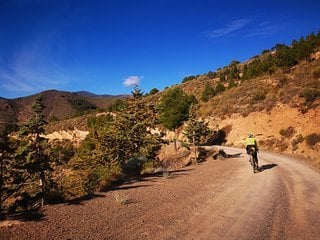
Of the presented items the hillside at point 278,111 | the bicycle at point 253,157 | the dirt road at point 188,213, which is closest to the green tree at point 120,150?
the dirt road at point 188,213

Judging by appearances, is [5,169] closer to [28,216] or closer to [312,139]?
[28,216]

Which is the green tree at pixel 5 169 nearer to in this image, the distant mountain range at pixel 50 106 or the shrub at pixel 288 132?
the shrub at pixel 288 132

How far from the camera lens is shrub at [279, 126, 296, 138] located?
32188mm

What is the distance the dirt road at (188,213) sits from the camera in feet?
23.6

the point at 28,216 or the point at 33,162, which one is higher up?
the point at 33,162

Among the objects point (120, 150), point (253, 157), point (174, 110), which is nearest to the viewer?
point (253, 157)

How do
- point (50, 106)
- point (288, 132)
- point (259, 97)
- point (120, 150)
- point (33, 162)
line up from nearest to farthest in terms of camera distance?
1. point (33, 162)
2. point (120, 150)
3. point (288, 132)
4. point (259, 97)
5. point (50, 106)

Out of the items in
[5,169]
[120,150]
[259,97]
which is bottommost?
[120,150]

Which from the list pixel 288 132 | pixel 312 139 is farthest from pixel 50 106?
pixel 312 139

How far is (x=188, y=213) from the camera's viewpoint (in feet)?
29.1

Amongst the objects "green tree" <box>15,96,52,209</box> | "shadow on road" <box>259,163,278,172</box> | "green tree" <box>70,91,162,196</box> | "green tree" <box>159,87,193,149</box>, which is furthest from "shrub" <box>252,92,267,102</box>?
"green tree" <box>15,96,52,209</box>

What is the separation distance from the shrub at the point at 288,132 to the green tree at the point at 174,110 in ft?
62.6

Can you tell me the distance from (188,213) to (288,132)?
2688 centimetres

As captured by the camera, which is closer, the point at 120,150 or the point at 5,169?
the point at 5,169
